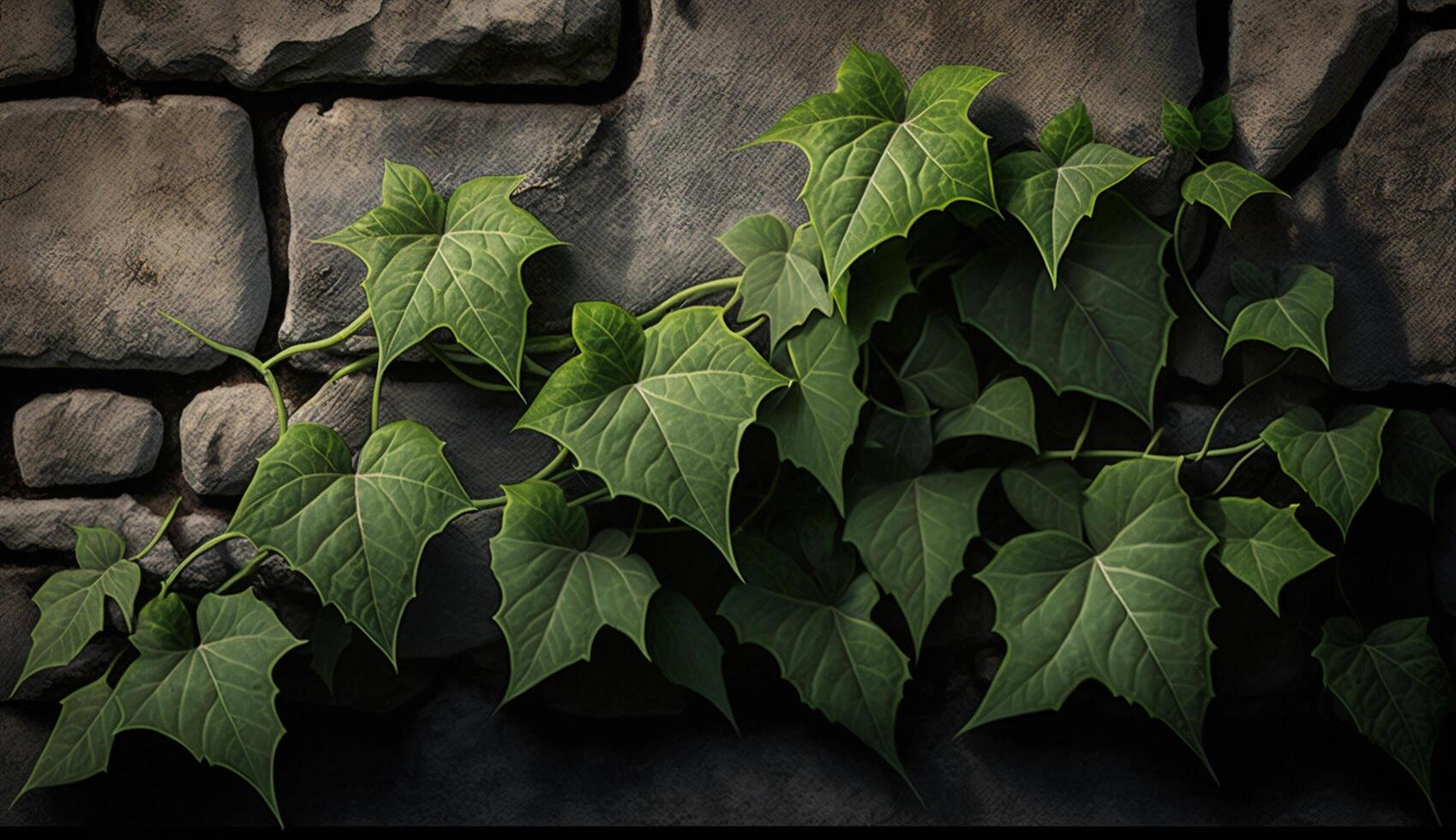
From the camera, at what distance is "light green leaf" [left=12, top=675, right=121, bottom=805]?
1.01m

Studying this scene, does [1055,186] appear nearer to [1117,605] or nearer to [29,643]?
[1117,605]

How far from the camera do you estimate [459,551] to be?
1079 millimetres

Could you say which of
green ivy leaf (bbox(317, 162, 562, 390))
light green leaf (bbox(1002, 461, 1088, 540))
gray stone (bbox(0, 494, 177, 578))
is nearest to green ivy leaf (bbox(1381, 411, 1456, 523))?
light green leaf (bbox(1002, 461, 1088, 540))

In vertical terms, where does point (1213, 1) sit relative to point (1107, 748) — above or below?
above

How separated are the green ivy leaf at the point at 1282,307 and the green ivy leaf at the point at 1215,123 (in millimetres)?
114

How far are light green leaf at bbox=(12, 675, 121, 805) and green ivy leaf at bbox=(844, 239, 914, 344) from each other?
0.78 metres

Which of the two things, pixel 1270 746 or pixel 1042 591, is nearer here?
pixel 1042 591

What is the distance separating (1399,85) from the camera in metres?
1.02

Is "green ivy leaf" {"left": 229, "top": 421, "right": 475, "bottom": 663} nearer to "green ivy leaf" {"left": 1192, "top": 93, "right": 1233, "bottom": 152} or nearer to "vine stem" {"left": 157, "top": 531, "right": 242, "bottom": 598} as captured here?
"vine stem" {"left": 157, "top": 531, "right": 242, "bottom": 598}

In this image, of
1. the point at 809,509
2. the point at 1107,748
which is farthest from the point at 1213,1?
the point at 1107,748

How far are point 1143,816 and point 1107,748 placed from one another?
0.08 meters

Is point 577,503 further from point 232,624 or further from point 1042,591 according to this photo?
point 1042,591

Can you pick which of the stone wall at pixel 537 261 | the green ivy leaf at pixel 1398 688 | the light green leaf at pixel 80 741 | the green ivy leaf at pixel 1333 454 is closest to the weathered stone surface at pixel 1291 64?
the stone wall at pixel 537 261

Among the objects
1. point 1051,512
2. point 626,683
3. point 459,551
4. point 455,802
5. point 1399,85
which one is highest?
point 1399,85
